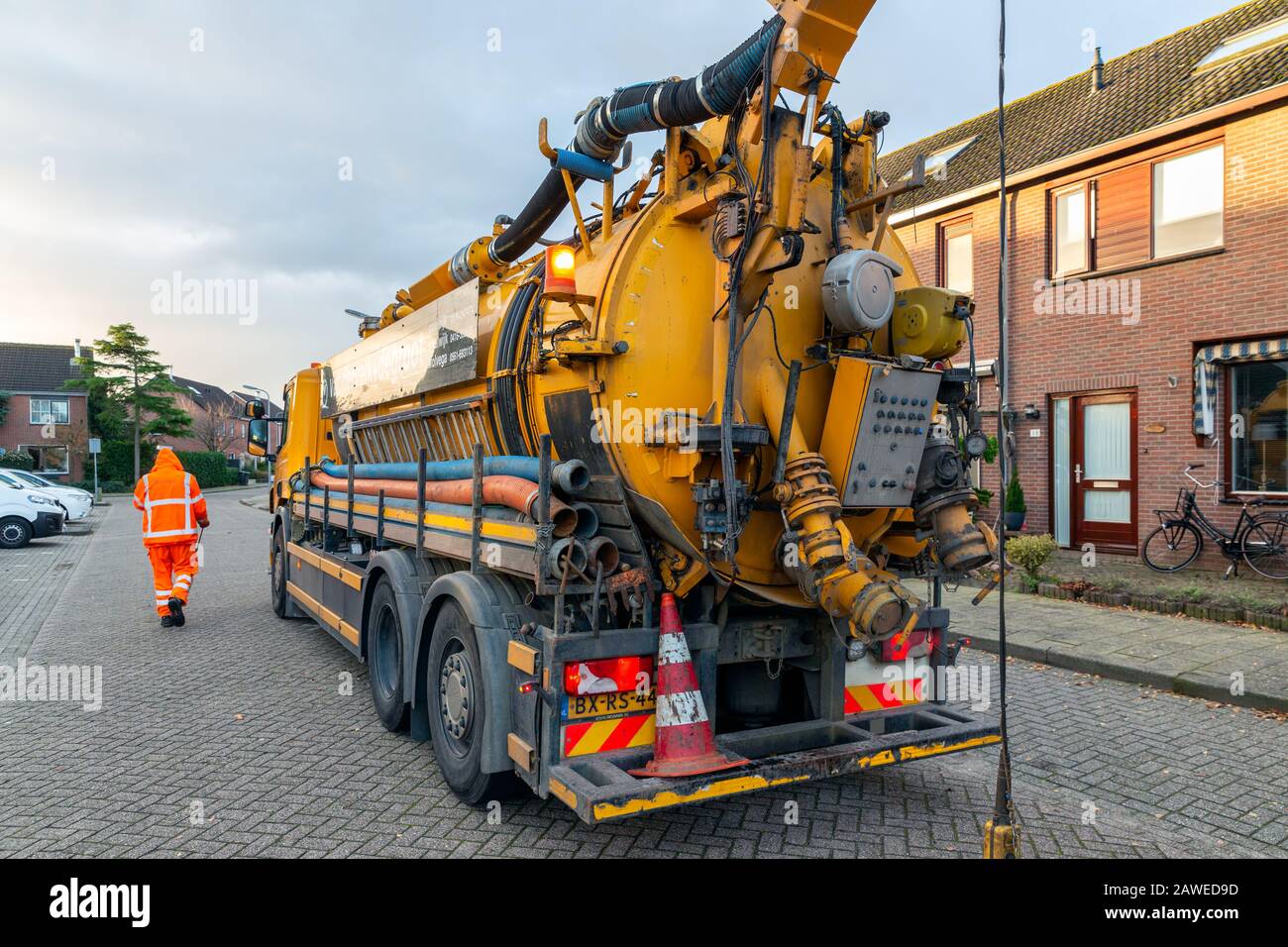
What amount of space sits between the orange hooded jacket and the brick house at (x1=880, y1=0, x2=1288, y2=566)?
1109cm

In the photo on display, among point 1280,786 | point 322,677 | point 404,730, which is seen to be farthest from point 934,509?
point 322,677

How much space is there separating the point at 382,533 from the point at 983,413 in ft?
34.5

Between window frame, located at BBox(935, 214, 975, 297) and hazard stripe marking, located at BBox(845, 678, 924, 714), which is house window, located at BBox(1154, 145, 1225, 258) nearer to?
window frame, located at BBox(935, 214, 975, 297)

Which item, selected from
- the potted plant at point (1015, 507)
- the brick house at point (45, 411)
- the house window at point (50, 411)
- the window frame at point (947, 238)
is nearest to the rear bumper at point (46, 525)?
the window frame at point (947, 238)

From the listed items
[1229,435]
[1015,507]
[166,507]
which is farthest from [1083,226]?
[166,507]

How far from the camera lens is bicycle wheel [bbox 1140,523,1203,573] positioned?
10.5m

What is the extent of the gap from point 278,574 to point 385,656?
178 inches

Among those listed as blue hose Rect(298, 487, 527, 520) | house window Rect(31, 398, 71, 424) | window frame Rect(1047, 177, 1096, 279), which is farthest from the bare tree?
blue hose Rect(298, 487, 527, 520)

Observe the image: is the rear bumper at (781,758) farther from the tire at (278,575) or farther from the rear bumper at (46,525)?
the rear bumper at (46,525)

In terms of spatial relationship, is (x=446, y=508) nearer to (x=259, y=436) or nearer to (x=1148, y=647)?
(x=1148, y=647)

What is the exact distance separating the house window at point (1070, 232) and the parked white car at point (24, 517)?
20.0 m

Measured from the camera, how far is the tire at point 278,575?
9.09 metres

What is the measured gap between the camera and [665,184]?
3777mm
